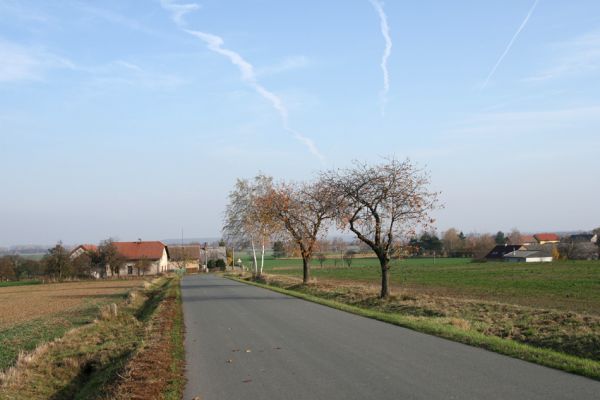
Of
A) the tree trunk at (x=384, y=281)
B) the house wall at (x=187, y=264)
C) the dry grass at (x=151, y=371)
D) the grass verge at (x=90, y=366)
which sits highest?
the house wall at (x=187, y=264)

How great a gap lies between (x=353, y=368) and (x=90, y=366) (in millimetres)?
7315

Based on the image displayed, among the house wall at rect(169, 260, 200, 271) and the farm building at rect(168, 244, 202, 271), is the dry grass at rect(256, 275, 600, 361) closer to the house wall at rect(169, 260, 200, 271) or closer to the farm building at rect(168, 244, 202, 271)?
the house wall at rect(169, 260, 200, 271)

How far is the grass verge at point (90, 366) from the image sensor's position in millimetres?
9255

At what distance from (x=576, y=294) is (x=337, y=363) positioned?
2817 centimetres

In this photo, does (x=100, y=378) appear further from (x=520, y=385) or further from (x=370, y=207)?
(x=370, y=207)

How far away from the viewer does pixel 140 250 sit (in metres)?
100

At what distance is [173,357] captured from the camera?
1080 centimetres

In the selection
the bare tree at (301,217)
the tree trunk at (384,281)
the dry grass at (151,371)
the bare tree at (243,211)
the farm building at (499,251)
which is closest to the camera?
the dry grass at (151,371)

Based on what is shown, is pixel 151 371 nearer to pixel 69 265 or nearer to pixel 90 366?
pixel 90 366

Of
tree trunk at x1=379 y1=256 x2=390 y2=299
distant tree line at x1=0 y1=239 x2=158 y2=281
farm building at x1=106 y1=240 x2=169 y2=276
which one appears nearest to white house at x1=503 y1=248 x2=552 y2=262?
farm building at x1=106 y1=240 x2=169 y2=276

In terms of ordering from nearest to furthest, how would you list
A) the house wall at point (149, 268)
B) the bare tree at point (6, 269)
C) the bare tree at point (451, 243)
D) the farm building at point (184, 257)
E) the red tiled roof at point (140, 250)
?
the bare tree at point (6, 269) → the house wall at point (149, 268) → the red tiled roof at point (140, 250) → the farm building at point (184, 257) → the bare tree at point (451, 243)

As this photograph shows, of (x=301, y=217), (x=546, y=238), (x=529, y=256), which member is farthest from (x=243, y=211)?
(x=546, y=238)

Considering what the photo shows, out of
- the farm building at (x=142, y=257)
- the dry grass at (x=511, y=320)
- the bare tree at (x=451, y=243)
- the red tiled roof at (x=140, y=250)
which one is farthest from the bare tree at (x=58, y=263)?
the bare tree at (x=451, y=243)

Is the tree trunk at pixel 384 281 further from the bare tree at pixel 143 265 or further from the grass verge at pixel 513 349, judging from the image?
the bare tree at pixel 143 265
